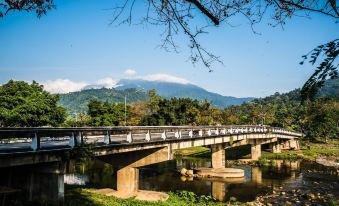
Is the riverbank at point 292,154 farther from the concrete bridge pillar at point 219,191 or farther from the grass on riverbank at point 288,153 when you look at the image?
the concrete bridge pillar at point 219,191

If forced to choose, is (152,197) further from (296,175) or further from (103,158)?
(296,175)

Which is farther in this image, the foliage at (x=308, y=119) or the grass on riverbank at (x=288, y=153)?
the foliage at (x=308, y=119)

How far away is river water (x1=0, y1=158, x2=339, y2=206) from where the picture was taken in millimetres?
15078

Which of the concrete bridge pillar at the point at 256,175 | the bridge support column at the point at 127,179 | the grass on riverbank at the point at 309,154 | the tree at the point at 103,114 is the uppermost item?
the tree at the point at 103,114

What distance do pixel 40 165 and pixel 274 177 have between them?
34.9 meters

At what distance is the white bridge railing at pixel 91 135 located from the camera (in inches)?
541

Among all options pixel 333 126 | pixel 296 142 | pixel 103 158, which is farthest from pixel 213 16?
pixel 333 126

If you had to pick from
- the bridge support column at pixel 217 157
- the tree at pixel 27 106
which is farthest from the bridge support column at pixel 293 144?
the tree at pixel 27 106

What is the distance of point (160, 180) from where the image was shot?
129ft

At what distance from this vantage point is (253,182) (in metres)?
39.8

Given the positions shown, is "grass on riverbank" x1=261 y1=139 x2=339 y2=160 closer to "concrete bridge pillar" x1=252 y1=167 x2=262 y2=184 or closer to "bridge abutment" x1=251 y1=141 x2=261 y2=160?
"bridge abutment" x1=251 y1=141 x2=261 y2=160

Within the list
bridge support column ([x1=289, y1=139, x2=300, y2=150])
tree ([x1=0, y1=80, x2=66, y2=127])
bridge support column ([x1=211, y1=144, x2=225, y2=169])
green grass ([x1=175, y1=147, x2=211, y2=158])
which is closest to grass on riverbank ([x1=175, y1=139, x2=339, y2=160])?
green grass ([x1=175, y1=147, x2=211, y2=158])

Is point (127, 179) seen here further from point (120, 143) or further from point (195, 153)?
point (195, 153)

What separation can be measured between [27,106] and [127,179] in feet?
134
